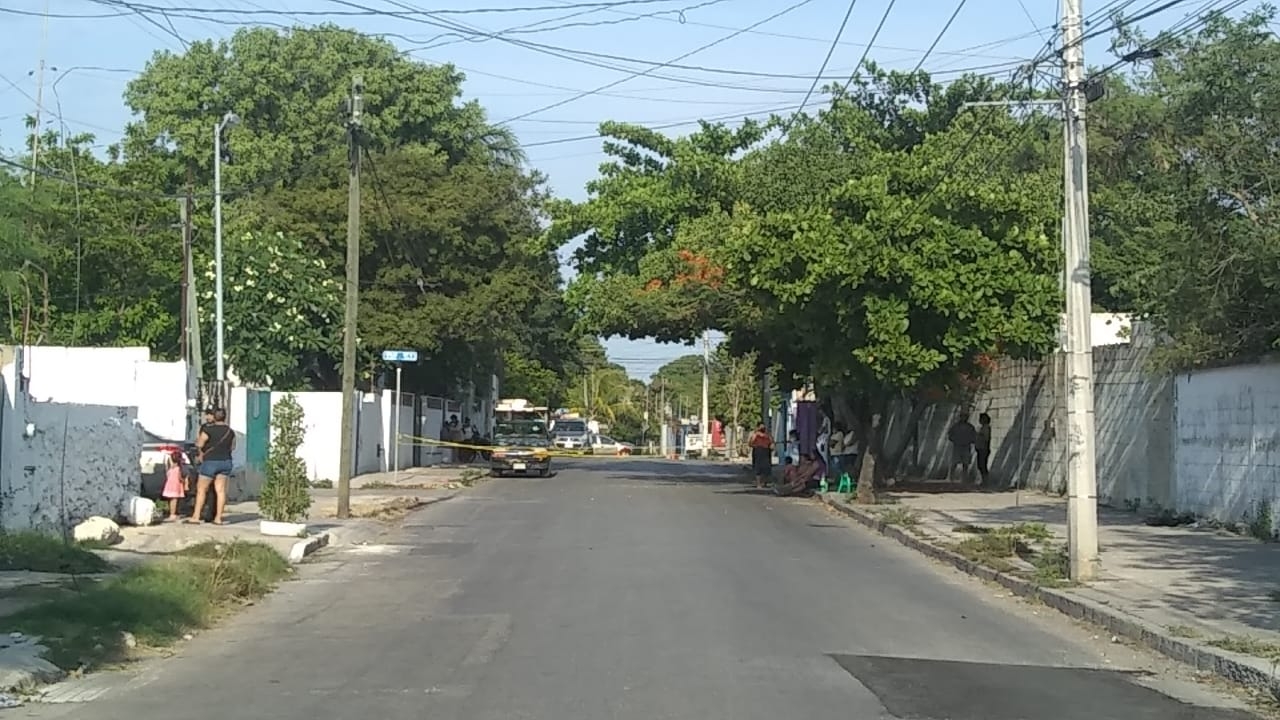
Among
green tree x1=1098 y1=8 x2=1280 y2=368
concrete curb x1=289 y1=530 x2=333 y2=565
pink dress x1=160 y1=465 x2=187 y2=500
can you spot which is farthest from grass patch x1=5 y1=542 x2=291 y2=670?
green tree x1=1098 y1=8 x2=1280 y2=368

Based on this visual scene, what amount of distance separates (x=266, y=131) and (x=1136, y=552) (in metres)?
44.6

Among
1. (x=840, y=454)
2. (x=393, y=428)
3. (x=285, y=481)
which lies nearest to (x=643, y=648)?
(x=285, y=481)

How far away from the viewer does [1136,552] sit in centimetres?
1783

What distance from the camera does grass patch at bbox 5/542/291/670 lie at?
36.0ft

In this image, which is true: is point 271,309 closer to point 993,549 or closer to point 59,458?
point 59,458

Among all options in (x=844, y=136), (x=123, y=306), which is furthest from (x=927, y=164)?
(x=123, y=306)

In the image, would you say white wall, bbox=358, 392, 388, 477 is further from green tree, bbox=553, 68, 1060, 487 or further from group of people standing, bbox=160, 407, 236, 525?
group of people standing, bbox=160, 407, 236, 525

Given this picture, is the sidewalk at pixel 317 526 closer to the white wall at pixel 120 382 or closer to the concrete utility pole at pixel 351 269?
the concrete utility pole at pixel 351 269

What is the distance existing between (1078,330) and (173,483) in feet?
43.8

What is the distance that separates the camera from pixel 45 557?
15398mm

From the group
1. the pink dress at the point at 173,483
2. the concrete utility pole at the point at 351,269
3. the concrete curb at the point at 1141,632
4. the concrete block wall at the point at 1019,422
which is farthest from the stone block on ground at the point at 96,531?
the concrete block wall at the point at 1019,422

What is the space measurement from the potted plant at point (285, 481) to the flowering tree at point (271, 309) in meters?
20.9

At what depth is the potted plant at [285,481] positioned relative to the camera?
1992 centimetres

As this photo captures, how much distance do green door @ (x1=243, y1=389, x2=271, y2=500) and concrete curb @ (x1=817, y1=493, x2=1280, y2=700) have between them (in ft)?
48.0
